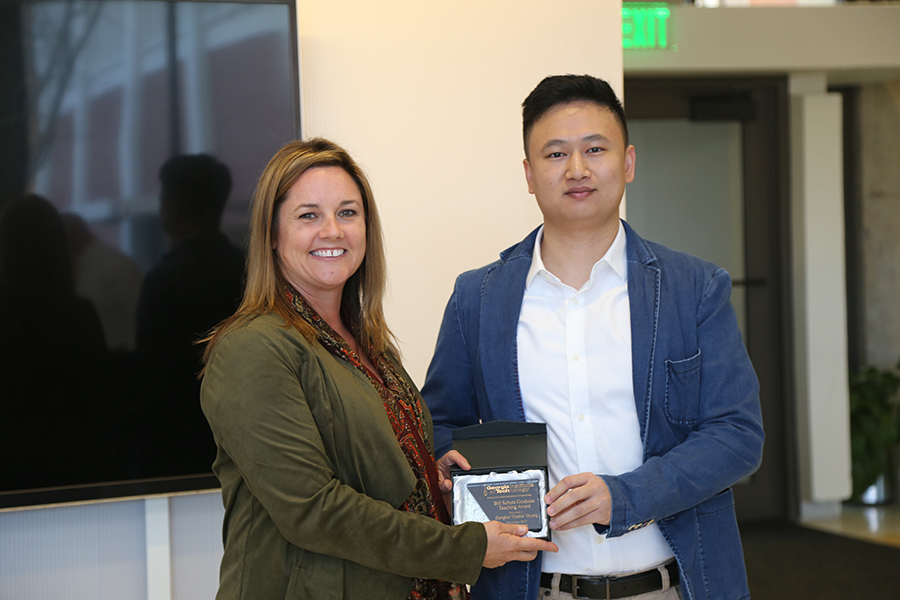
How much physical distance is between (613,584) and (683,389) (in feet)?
1.43

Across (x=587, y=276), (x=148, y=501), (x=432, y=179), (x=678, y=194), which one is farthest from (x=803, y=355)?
(x=148, y=501)

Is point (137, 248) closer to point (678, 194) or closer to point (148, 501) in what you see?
point (148, 501)

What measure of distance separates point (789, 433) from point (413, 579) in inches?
171

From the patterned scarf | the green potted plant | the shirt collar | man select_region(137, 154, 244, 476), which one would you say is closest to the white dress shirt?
the shirt collar

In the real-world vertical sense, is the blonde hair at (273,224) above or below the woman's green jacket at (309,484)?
above

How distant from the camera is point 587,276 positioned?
1796mm

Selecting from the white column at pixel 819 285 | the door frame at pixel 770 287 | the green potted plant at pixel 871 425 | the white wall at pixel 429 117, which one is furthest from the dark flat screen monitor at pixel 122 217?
the green potted plant at pixel 871 425

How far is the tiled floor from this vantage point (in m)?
4.91

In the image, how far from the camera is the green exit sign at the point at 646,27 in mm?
4793

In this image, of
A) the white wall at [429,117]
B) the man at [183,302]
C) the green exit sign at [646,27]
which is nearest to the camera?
the man at [183,302]

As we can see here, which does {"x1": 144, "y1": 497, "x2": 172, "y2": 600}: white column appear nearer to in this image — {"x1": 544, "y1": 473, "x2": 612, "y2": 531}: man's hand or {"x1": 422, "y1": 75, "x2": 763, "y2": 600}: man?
{"x1": 422, "y1": 75, "x2": 763, "y2": 600}: man

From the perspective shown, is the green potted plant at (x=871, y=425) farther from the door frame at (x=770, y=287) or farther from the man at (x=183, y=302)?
the man at (x=183, y=302)

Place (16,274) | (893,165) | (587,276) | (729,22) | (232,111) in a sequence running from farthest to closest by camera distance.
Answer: (893,165)
(729,22)
(232,111)
(16,274)
(587,276)

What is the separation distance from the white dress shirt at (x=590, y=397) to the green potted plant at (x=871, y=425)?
4.44 metres
